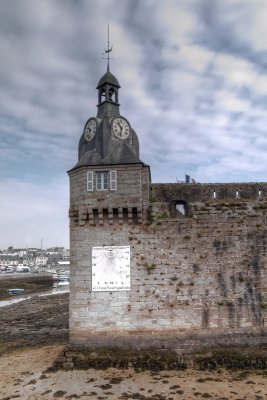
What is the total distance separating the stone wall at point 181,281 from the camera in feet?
51.8

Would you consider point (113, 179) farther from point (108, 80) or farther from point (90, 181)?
point (108, 80)

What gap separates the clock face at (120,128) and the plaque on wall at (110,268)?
211 inches

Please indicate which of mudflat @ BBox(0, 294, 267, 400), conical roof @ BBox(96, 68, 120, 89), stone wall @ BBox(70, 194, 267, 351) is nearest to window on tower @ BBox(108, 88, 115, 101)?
conical roof @ BBox(96, 68, 120, 89)

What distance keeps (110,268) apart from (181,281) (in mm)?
3084

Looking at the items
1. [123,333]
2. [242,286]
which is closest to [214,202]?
[242,286]

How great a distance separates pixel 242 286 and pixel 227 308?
1137 mm

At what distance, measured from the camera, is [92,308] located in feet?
52.3

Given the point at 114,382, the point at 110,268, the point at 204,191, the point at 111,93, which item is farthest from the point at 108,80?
the point at 114,382

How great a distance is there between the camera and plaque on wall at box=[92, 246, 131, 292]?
1603 cm

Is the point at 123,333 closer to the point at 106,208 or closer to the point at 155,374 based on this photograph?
the point at 155,374

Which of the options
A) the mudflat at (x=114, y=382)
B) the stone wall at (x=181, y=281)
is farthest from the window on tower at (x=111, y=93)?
the mudflat at (x=114, y=382)

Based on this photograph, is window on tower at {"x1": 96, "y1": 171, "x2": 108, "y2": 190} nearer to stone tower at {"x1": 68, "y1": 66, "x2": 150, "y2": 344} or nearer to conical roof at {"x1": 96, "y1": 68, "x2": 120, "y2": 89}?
stone tower at {"x1": 68, "y1": 66, "x2": 150, "y2": 344}

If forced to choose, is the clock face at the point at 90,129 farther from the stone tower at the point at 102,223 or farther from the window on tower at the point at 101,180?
the window on tower at the point at 101,180

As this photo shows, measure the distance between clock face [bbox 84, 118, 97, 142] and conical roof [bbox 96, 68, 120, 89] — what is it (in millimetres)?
2077
